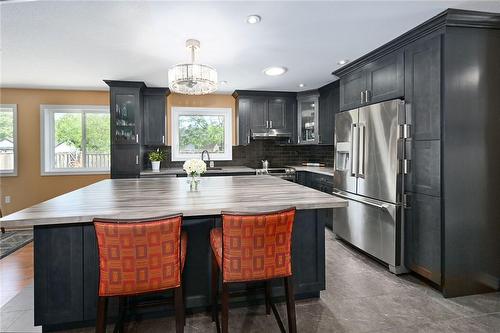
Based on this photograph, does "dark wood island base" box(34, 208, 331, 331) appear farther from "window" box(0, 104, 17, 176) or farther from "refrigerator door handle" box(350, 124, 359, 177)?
"window" box(0, 104, 17, 176)

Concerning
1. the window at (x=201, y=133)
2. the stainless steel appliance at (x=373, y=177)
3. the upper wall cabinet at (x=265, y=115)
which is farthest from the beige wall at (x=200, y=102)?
the stainless steel appliance at (x=373, y=177)

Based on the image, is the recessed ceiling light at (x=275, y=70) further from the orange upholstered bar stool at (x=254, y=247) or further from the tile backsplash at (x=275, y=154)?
the orange upholstered bar stool at (x=254, y=247)

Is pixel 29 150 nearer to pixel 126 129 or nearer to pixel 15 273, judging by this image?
pixel 126 129

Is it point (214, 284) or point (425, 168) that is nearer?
point (214, 284)

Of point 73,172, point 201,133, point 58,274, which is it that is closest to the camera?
point 58,274

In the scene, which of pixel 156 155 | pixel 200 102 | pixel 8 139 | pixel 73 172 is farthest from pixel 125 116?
pixel 8 139

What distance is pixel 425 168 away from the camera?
2525 millimetres

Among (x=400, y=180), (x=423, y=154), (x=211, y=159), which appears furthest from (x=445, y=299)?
(x=211, y=159)

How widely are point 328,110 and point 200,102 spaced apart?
241 centimetres

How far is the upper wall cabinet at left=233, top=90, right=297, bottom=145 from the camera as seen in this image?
204 inches

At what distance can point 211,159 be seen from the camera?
539cm

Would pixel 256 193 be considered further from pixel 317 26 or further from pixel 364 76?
pixel 364 76

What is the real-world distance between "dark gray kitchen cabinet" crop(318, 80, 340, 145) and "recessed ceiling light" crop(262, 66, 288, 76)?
1.16m

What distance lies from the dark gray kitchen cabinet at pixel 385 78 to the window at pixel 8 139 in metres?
5.84
